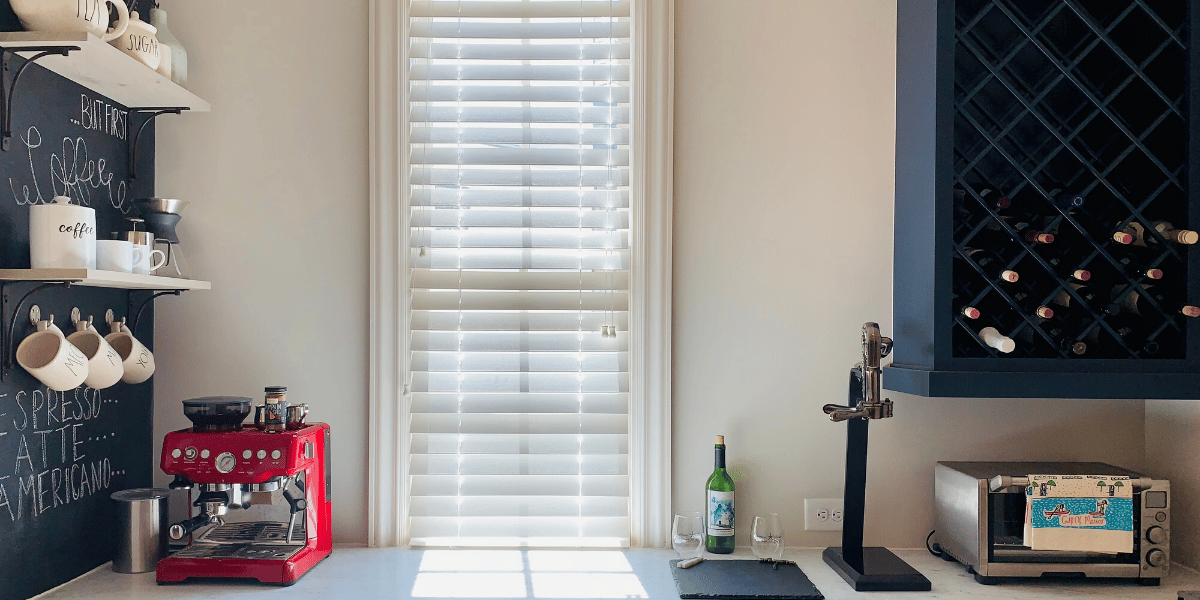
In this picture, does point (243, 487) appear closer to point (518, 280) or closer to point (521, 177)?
point (518, 280)

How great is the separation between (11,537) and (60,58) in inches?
39.1

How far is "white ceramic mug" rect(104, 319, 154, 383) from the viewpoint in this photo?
1.77 metres

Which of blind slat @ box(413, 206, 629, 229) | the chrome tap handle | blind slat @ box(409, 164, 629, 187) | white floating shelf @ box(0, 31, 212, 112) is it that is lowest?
the chrome tap handle

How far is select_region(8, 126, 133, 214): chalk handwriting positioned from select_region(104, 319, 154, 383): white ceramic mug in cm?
31

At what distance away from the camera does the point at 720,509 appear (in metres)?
1.89

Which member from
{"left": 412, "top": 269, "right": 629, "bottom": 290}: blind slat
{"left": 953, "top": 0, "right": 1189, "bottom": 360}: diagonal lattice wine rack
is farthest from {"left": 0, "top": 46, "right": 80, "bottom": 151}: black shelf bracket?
{"left": 953, "top": 0, "right": 1189, "bottom": 360}: diagonal lattice wine rack

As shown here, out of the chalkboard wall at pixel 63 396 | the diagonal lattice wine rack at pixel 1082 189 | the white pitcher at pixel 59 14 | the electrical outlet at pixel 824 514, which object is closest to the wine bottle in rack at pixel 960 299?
the diagonal lattice wine rack at pixel 1082 189

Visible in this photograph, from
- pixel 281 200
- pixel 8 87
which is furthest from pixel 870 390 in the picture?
pixel 8 87

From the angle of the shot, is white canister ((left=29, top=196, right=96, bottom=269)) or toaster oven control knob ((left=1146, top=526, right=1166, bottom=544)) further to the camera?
toaster oven control knob ((left=1146, top=526, right=1166, bottom=544))

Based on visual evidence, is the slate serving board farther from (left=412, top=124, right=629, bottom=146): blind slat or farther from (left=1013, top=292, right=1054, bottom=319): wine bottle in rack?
(left=412, top=124, right=629, bottom=146): blind slat

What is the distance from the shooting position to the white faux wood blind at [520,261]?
1993 millimetres

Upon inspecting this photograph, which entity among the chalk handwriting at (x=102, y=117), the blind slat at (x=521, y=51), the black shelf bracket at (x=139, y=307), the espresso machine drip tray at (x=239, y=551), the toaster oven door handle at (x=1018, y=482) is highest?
the blind slat at (x=521, y=51)

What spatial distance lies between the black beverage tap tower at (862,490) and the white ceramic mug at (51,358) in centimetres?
164

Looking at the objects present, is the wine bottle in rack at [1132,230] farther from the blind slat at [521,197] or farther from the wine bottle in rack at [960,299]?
the blind slat at [521,197]
